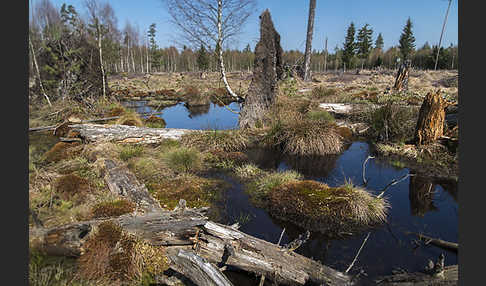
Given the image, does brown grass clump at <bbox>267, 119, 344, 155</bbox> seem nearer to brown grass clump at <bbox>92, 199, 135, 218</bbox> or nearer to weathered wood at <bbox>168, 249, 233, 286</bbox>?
brown grass clump at <bbox>92, 199, 135, 218</bbox>

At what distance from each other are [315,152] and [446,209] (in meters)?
3.58

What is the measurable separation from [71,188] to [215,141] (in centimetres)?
429

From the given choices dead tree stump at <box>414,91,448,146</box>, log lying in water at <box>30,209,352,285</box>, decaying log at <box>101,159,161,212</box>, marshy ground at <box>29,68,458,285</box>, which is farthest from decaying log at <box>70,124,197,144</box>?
dead tree stump at <box>414,91,448,146</box>

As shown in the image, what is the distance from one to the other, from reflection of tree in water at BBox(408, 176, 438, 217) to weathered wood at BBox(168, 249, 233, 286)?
12.4 feet

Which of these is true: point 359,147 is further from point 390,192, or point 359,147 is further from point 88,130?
point 88,130

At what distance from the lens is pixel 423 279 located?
2340 mm

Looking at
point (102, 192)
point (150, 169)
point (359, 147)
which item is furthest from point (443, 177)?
point (102, 192)

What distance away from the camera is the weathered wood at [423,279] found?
225 centimetres

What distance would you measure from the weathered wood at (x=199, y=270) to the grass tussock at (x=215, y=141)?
17.4ft

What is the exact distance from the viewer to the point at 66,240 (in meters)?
2.38

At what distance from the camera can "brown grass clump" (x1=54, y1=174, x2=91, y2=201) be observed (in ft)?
Result: 12.8

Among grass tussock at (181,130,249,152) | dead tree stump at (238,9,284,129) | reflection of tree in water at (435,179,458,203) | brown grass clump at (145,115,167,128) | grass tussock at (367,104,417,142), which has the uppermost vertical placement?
dead tree stump at (238,9,284,129)

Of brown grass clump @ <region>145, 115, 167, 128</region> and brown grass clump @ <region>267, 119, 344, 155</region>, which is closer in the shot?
brown grass clump @ <region>267, 119, 344, 155</region>

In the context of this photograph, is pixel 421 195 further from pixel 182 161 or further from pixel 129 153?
pixel 129 153
